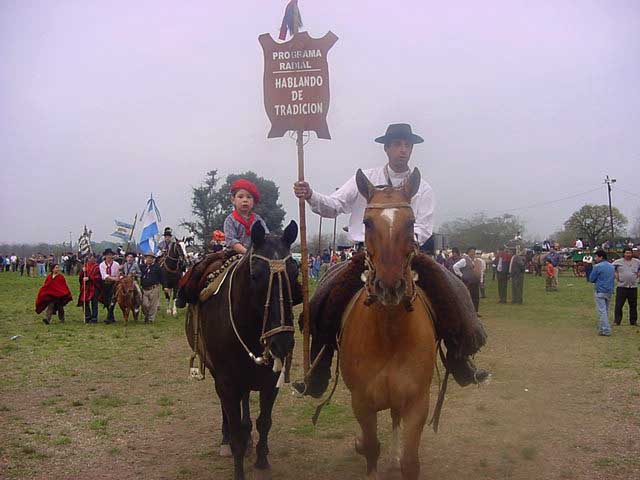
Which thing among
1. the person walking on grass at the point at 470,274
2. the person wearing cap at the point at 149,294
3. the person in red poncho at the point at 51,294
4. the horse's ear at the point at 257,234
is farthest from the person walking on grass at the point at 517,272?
the horse's ear at the point at 257,234

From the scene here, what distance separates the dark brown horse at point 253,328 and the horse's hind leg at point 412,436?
1109 millimetres

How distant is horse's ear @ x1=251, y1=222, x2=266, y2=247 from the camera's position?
16.0ft

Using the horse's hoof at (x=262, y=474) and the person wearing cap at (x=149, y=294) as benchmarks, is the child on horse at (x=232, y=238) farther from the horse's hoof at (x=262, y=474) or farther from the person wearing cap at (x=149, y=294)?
the person wearing cap at (x=149, y=294)

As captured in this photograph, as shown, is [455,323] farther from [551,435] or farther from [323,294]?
[551,435]

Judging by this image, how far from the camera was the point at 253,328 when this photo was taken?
5074 mm

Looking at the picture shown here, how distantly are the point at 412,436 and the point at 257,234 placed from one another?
2.06 metres

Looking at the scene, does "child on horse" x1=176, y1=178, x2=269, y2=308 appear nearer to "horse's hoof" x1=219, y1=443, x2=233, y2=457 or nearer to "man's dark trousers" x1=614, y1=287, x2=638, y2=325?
"horse's hoof" x1=219, y1=443, x2=233, y2=457

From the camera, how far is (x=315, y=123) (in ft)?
18.9

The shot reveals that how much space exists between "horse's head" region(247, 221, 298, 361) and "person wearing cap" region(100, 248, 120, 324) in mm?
14932

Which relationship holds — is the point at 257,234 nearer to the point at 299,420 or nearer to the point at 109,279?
the point at 299,420

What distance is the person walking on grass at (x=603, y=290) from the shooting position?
1480 cm

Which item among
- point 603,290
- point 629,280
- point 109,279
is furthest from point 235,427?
point 629,280

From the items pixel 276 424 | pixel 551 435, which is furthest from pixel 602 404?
pixel 276 424

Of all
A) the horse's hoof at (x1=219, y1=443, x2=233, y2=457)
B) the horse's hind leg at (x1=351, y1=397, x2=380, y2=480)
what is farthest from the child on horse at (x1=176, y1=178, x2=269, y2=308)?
the horse's hind leg at (x1=351, y1=397, x2=380, y2=480)
